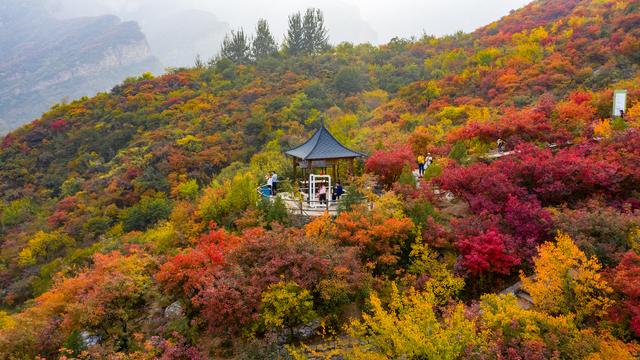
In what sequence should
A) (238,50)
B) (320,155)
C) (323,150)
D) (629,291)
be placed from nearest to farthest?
(629,291), (320,155), (323,150), (238,50)

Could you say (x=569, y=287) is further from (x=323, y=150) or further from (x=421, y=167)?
(x=421, y=167)

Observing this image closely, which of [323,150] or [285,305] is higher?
[323,150]

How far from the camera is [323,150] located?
13977 mm

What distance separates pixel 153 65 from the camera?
160m

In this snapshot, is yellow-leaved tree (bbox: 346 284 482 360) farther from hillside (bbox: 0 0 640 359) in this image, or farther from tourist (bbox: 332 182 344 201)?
tourist (bbox: 332 182 344 201)

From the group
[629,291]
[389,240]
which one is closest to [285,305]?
[389,240]

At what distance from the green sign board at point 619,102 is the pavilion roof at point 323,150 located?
406 inches

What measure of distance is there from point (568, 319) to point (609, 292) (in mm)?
1041

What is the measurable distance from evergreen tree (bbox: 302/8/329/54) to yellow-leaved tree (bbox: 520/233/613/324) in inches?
1800

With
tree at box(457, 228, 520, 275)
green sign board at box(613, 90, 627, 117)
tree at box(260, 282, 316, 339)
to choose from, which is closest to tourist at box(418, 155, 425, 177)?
tree at box(457, 228, 520, 275)

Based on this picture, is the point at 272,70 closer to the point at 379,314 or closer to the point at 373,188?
the point at 373,188

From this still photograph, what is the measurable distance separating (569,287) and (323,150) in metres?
8.65

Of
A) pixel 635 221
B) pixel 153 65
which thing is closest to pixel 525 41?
pixel 635 221

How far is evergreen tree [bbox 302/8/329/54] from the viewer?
163 ft
